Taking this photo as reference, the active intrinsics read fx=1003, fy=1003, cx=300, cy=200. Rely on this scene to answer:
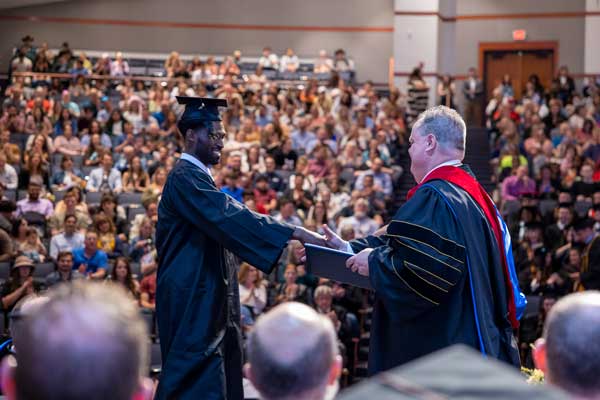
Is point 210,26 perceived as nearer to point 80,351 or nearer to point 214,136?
point 214,136

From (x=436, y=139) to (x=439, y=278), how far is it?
684 millimetres

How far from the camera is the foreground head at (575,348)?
2113mm

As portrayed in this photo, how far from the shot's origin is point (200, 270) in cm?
490

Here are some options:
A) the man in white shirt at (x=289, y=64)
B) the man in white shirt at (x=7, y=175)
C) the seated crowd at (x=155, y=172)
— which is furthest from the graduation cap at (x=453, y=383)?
the man in white shirt at (x=289, y=64)

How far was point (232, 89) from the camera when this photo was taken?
59.0ft

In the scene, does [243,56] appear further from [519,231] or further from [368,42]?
[519,231]

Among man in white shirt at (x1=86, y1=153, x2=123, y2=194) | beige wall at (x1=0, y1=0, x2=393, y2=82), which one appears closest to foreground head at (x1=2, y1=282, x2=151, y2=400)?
man in white shirt at (x1=86, y1=153, x2=123, y2=194)

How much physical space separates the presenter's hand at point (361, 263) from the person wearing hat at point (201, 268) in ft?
1.50

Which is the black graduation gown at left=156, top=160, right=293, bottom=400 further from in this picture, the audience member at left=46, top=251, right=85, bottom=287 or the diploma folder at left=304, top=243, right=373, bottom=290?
the audience member at left=46, top=251, right=85, bottom=287

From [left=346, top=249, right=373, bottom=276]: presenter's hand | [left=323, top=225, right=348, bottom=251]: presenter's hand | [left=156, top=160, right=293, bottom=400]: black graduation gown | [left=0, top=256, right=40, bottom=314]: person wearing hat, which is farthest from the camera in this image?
[left=0, top=256, right=40, bottom=314]: person wearing hat

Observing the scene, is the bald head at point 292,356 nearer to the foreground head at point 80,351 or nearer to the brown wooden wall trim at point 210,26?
the foreground head at point 80,351

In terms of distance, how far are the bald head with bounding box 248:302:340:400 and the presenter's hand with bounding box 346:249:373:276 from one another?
230 centimetres

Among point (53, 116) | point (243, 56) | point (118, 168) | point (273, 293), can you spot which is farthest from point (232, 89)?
point (273, 293)

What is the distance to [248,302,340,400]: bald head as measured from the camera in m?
2.10
